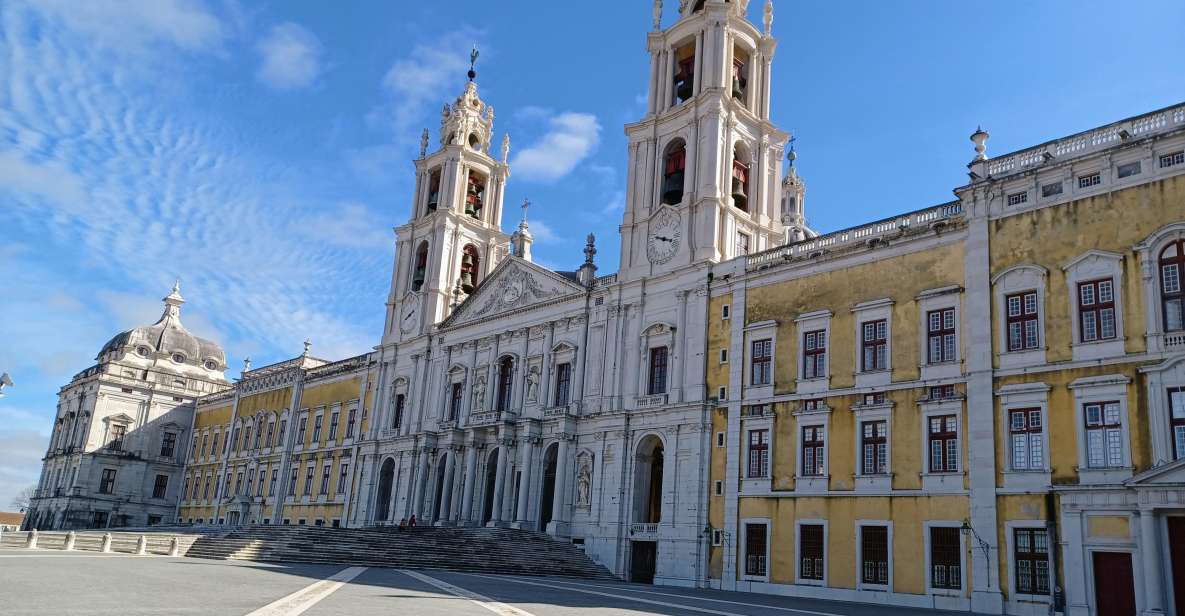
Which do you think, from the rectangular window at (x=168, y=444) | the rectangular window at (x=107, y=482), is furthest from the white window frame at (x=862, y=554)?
the rectangular window at (x=168, y=444)

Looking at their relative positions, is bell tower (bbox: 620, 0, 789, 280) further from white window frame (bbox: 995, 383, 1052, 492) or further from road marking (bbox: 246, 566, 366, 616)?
road marking (bbox: 246, 566, 366, 616)

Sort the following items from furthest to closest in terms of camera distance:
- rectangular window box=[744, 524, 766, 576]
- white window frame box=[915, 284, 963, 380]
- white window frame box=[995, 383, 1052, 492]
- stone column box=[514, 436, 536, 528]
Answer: stone column box=[514, 436, 536, 528], rectangular window box=[744, 524, 766, 576], white window frame box=[915, 284, 963, 380], white window frame box=[995, 383, 1052, 492]

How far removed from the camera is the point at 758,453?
112 feet

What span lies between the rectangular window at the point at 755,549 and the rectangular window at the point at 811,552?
5.32 ft

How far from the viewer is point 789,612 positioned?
22578 mm

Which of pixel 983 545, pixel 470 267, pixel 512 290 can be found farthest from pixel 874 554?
pixel 470 267

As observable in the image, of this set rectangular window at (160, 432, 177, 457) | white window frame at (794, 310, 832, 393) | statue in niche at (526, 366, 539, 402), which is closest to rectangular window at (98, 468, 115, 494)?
rectangular window at (160, 432, 177, 457)

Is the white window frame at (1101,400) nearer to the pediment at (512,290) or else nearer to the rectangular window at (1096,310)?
the rectangular window at (1096,310)

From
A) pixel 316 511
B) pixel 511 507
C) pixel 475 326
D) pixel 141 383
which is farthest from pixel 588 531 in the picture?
pixel 141 383

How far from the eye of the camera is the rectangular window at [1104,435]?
24562 mm

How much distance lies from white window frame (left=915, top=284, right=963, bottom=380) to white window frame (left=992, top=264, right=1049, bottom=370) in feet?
4.27

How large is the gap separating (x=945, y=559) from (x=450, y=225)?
117 ft

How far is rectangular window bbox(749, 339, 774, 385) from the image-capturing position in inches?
1366

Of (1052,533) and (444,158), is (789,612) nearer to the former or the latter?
(1052,533)
